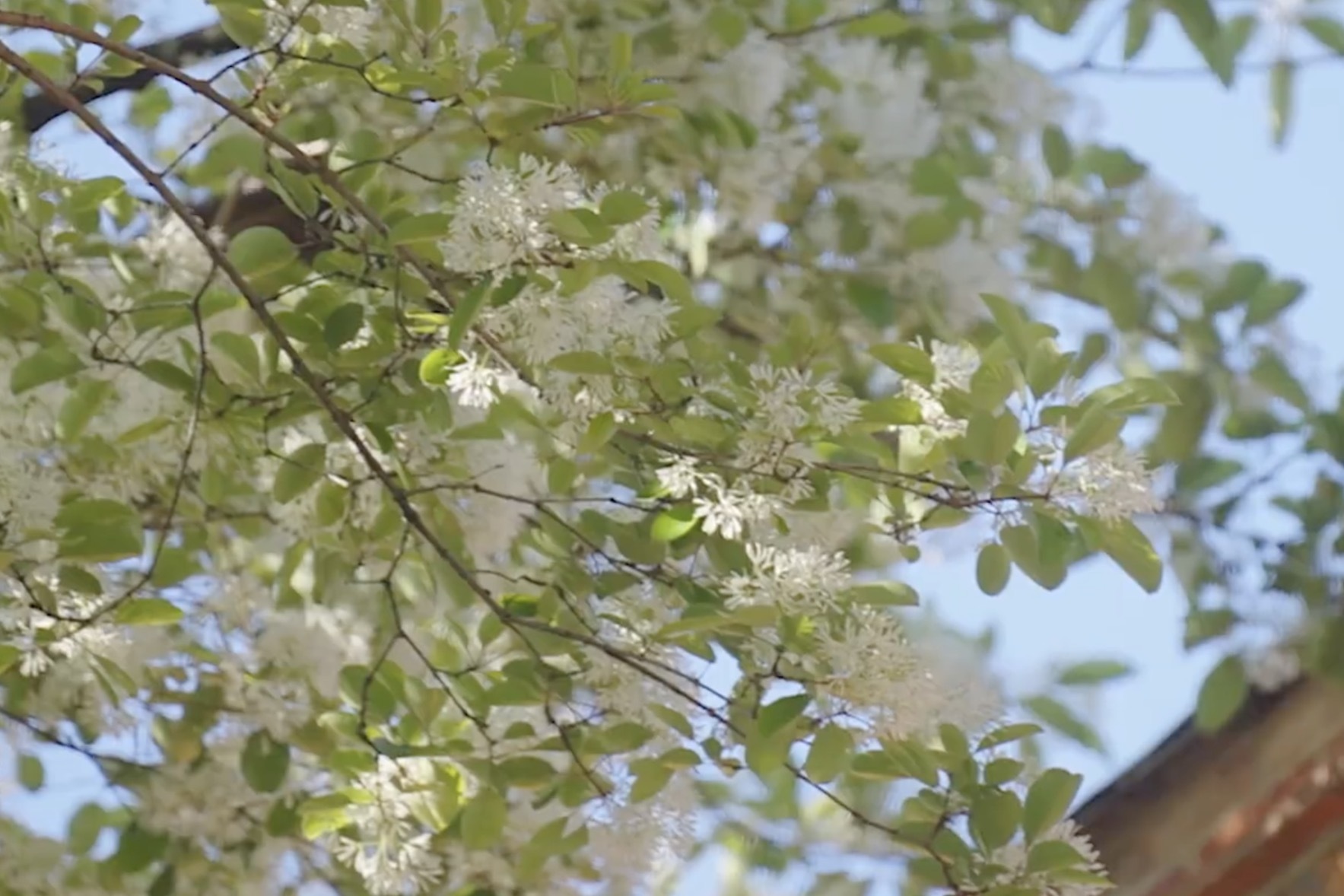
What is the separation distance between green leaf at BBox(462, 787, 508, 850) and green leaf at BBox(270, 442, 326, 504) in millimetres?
166

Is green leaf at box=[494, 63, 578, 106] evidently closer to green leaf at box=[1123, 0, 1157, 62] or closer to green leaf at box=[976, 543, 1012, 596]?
green leaf at box=[976, 543, 1012, 596]

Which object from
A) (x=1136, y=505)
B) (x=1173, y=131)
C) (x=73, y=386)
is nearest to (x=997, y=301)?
(x=1136, y=505)

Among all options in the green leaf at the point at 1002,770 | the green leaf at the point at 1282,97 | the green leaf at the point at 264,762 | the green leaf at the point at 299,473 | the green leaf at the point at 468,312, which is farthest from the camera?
the green leaf at the point at 1282,97

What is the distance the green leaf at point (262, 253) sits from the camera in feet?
2.40

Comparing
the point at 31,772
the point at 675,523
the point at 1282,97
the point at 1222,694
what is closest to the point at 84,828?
the point at 31,772

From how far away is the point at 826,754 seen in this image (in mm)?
653

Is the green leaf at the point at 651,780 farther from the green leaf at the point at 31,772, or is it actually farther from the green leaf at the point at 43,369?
the green leaf at the point at 31,772

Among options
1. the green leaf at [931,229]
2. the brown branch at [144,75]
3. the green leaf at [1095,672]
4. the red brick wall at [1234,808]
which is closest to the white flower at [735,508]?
the brown branch at [144,75]

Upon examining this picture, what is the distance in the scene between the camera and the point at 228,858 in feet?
3.37

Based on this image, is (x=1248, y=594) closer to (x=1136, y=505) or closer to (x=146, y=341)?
(x=1136, y=505)

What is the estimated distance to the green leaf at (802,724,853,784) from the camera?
2.14 ft

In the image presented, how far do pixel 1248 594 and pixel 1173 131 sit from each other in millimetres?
617

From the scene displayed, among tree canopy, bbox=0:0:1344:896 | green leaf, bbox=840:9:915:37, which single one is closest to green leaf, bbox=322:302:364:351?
tree canopy, bbox=0:0:1344:896

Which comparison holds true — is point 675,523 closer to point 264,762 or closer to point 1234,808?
point 264,762
